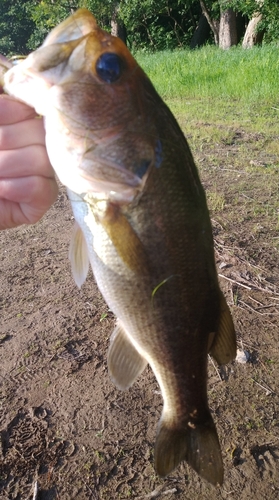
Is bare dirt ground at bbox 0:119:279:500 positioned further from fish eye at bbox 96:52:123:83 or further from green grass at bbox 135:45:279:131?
green grass at bbox 135:45:279:131

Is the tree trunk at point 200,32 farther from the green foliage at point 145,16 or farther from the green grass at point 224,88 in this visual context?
the green grass at point 224,88

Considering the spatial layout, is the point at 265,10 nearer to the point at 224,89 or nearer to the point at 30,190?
the point at 224,89

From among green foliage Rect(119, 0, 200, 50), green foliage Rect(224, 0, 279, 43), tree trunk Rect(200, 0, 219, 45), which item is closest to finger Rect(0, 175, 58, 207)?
green foliage Rect(224, 0, 279, 43)

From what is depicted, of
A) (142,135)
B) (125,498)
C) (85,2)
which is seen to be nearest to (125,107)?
(142,135)

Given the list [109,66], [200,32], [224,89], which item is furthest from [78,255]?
[200,32]

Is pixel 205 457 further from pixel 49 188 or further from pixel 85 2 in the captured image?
pixel 85 2
